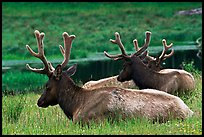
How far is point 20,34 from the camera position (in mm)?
31266

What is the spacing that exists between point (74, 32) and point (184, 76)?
19615 millimetres

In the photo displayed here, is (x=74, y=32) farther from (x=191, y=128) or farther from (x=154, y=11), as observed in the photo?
(x=191, y=128)

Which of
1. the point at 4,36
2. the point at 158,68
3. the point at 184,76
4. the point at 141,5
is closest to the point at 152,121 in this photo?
the point at 184,76

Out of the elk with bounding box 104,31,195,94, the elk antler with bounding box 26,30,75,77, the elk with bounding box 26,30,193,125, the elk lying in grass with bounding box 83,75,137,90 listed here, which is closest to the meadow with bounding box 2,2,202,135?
the elk with bounding box 26,30,193,125

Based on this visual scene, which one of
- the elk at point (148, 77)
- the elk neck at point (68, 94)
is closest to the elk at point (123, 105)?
the elk neck at point (68, 94)

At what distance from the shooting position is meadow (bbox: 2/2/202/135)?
1017cm

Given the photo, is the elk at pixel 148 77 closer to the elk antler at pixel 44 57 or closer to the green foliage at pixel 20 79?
the elk antler at pixel 44 57

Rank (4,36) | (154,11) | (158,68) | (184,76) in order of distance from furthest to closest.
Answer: (154,11)
(4,36)
(158,68)
(184,76)

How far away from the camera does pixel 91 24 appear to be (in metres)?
34.0

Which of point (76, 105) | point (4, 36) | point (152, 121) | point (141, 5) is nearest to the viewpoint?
point (152, 121)

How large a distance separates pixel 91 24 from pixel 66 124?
24824 mm

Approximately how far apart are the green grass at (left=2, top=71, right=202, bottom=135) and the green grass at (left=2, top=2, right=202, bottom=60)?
14362 millimetres

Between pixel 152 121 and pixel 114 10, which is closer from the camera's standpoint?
pixel 152 121

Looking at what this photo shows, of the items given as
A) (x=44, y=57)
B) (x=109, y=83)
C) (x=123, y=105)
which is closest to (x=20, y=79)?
(x=109, y=83)
